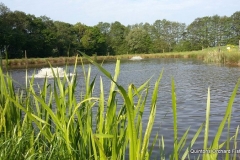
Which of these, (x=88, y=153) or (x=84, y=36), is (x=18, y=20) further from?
(x=88, y=153)

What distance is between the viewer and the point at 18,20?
159 feet

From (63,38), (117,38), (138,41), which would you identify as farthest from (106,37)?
(63,38)

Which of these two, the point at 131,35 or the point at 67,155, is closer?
the point at 67,155

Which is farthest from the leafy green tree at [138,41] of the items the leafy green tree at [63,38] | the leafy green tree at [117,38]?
the leafy green tree at [63,38]

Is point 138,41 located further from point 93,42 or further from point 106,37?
point 93,42

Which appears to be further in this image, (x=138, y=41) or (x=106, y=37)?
(x=106, y=37)

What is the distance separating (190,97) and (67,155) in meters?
7.74

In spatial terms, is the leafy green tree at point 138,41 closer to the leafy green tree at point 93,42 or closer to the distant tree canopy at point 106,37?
the distant tree canopy at point 106,37

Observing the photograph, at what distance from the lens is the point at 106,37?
70.6 metres

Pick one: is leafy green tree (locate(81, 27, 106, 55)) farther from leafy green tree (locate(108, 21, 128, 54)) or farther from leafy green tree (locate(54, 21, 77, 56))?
leafy green tree (locate(108, 21, 128, 54))

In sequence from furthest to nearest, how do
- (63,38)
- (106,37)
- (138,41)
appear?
(106,37), (138,41), (63,38)

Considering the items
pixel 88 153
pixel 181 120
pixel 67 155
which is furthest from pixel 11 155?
pixel 181 120

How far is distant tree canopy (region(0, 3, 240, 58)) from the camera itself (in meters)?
47.0

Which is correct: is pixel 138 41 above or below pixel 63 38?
below
